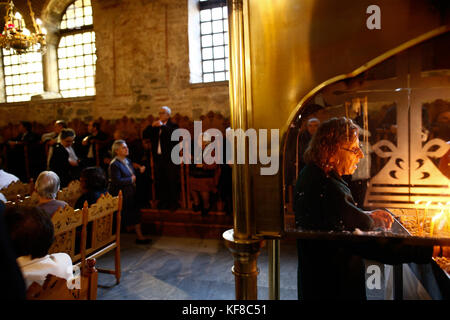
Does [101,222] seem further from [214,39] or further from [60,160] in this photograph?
[214,39]

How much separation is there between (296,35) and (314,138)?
628mm

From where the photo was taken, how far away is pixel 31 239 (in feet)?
5.25

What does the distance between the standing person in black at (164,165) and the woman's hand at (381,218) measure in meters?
4.63

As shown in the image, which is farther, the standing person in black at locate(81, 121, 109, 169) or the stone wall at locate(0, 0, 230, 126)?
the stone wall at locate(0, 0, 230, 126)

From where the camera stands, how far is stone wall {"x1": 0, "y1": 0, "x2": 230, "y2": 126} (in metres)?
6.83

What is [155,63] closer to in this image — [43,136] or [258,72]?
[43,136]

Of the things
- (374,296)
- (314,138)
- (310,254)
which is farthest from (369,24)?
(374,296)

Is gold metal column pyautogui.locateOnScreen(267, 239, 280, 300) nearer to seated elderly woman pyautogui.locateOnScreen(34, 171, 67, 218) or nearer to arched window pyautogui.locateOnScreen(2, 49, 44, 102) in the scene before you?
seated elderly woman pyautogui.locateOnScreen(34, 171, 67, 218)

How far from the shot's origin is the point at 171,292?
3414 mm

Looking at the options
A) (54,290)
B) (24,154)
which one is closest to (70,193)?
(54,290)

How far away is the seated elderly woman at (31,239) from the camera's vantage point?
1.56m

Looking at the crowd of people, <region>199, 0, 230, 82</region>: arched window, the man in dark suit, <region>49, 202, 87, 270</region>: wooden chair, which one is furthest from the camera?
the man in dark suit

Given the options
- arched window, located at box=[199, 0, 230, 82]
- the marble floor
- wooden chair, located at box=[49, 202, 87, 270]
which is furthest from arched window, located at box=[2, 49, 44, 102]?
wooden chair, located at box=[49, 202, 87, 270]

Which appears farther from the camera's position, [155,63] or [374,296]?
[155,63]
